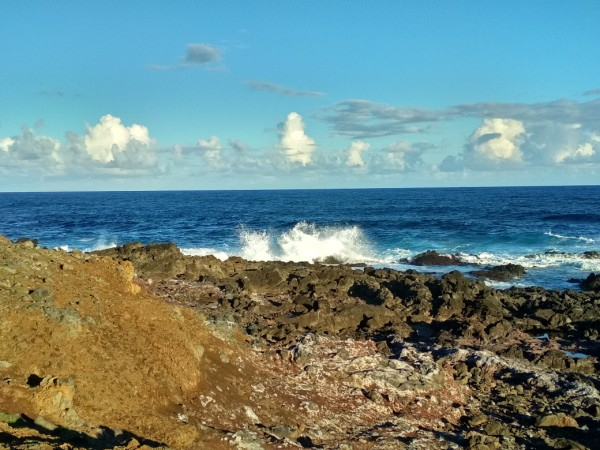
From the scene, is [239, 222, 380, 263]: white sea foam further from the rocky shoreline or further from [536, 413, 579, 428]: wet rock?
[536, 413, 579, 428]: wet rock

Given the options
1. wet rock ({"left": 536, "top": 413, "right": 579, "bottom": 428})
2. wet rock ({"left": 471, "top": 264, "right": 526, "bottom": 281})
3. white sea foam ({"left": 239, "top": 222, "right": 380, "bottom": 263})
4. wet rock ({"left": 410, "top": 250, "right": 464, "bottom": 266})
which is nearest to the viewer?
wet rock ({"left": 536, "top": 413, "right": 579, "bottom": 428})

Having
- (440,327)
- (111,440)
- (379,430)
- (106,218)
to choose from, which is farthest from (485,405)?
(106,218)

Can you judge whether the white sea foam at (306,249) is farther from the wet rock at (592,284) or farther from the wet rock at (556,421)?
the wet rock at (556,421)

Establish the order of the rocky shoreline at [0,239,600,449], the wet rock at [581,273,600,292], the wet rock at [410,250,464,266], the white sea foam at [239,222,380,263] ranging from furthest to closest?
the white sea foam at [239,222,380,263]
the wet rock at [410,250,464,266]
the wet rock at [581,273,600,292]
the rocky shoreline at [0,239,600,449]

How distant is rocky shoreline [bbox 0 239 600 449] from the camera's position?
346 inches

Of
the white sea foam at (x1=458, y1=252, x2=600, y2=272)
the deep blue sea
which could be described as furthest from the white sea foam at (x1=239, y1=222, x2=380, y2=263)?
the white sea foam at (x1=458, y1=252, x2=600, y2=272)

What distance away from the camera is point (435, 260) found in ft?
126

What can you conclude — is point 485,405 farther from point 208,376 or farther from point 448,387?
point 208,376

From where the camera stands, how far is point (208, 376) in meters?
11.6

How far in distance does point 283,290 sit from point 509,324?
919 centimetres

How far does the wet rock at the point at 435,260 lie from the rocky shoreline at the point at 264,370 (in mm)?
17314

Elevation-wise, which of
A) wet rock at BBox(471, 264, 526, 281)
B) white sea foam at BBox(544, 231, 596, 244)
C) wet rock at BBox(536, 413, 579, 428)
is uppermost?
white sea foam at BBox(544, 231, 596, 244)

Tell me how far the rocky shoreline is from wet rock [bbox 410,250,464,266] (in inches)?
682

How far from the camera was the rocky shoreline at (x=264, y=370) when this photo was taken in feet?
28.8
